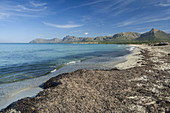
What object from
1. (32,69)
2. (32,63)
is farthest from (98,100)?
(32,63)

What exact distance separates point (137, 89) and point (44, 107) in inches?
280

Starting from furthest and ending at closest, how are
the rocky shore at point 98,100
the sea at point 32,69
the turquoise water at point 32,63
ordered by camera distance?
1. the turquoise water at point 32,63
2. the sea at point 32,69
3. the rocky shore at point 98,100

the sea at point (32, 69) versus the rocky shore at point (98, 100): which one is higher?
the rocky shore at point (98, 100)

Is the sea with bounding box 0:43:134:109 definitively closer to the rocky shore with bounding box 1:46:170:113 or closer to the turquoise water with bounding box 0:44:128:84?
the turquoise water with bounding box 0:44:128:84

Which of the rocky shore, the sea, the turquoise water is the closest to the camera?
the rocky shore

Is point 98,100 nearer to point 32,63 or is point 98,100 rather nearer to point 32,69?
point 32,69

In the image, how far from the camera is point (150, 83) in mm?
9656

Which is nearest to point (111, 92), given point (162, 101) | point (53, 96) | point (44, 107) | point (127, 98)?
point (127, 98)

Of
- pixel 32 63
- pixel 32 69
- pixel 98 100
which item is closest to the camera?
pixel 98 100

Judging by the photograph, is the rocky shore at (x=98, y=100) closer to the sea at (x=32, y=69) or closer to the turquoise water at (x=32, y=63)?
the sea at (x=32, y=69)

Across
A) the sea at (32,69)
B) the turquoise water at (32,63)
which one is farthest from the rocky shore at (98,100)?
the turquoise water at (32,63)

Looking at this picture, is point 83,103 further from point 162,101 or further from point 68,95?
point 162,101

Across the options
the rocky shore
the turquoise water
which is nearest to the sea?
the turquoise water

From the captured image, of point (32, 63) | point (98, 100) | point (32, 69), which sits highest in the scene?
point (98, 100)
